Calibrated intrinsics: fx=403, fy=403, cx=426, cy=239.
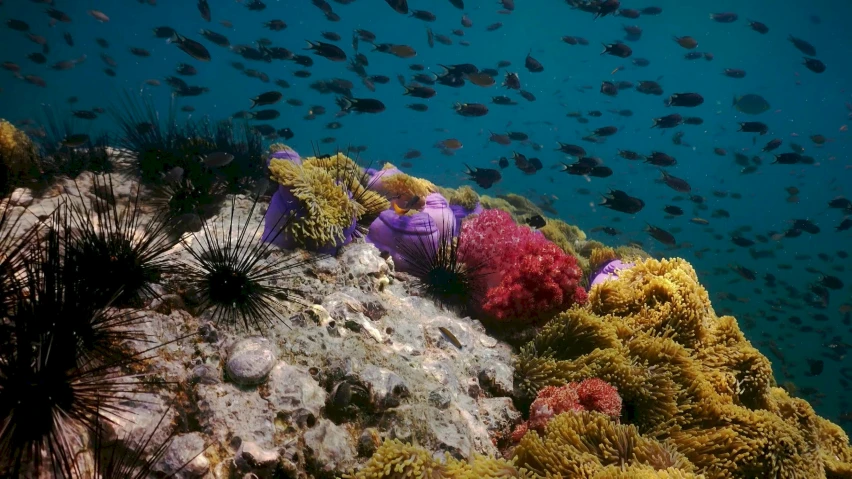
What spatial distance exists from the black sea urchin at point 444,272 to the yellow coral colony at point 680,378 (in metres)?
0.92

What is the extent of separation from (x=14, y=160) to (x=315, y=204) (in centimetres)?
310

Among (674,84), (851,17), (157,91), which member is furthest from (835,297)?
(157,91)

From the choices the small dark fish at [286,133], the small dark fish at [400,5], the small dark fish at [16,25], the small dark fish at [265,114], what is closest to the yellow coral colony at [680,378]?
the small dark fish at [400,5]

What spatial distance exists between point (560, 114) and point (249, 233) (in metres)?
106

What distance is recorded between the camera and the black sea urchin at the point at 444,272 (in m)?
4.45

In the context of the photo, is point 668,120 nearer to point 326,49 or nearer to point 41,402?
point 326,49

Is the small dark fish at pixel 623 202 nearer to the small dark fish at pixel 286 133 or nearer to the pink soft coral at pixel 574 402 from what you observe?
the pink soft coral at pixel 574 402

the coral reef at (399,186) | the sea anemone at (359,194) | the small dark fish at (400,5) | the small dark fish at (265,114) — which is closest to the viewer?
the sea anemone at (359,194)

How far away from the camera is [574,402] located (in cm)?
313

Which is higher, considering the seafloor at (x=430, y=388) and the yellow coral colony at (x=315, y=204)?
the yellow coral colony at (x=315, y=204)

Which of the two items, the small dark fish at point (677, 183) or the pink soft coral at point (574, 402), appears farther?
the small dark fish at point (677, 183)

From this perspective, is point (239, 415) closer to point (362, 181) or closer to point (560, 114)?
point (362, 181)

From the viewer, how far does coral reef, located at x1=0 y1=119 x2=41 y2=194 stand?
13.0 feet

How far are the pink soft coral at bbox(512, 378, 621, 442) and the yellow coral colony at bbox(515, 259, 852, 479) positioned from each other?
0.21 meters
